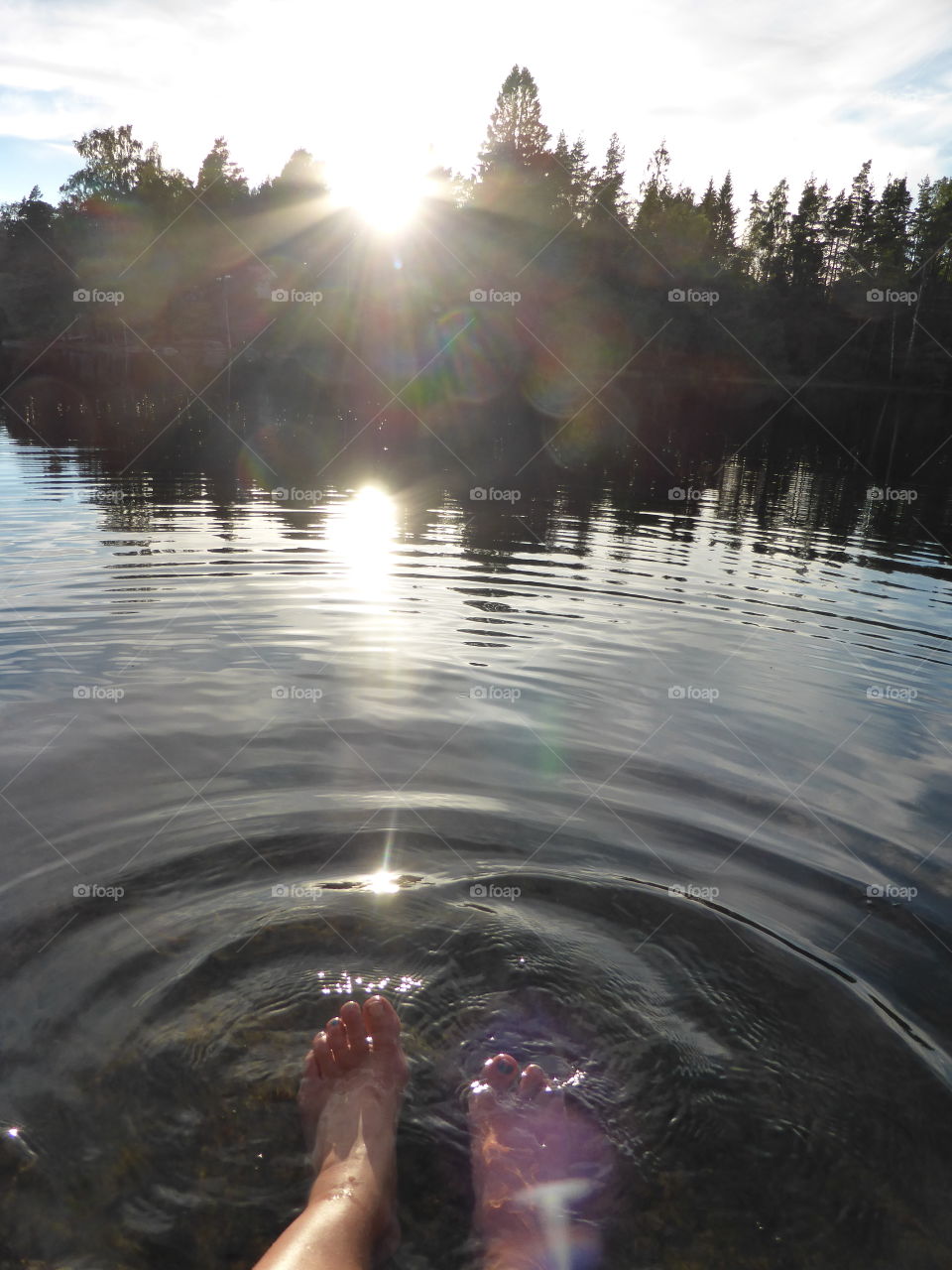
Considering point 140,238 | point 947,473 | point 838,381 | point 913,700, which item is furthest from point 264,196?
point 913,700

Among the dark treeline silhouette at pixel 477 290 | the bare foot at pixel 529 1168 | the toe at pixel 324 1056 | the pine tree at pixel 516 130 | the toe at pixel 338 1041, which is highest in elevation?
the pine tree at pixel 516 130

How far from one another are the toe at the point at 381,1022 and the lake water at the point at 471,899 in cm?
12

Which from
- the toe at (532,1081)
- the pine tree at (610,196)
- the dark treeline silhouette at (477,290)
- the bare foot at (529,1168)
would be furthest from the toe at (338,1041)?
the pine tree at (610,196)

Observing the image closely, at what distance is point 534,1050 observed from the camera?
3.11 m

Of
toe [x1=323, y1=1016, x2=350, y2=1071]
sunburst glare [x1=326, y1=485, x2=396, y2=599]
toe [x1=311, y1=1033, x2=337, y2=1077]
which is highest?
sunburst glare [x1=326, y1=485, x2=396, y2=599]

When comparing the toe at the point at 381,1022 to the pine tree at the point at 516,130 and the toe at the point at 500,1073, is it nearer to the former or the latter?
the toe at the point at 500,1073

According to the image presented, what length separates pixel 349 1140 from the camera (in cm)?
267

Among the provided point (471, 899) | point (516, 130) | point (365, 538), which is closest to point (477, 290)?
point (516, 130)

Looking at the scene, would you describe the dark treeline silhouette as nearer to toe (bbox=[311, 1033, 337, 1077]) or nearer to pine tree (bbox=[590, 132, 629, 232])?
pine tree (bbox=[590, 132, 629, 232])

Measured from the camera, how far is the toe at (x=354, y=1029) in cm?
299

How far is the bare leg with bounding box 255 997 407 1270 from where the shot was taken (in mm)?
2246

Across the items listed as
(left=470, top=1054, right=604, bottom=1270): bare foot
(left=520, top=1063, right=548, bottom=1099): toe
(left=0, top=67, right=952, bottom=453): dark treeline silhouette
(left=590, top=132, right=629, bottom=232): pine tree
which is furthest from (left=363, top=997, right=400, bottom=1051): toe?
(left=590, top=132, right=629, bottom=232): pine tree

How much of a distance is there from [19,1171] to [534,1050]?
5.76ft

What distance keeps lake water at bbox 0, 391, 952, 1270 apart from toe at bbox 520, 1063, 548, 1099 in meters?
0.14
